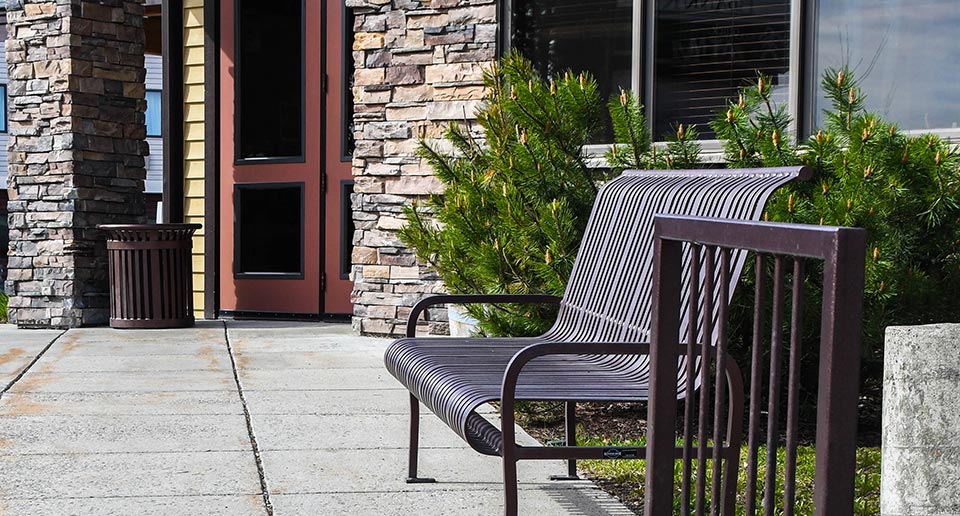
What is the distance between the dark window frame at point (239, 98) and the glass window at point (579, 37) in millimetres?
2879

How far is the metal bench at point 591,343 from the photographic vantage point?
2756 mm

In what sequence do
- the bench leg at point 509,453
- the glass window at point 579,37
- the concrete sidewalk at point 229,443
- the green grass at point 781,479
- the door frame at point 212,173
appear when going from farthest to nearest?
1. the door frame at point 212,173
2. the glass window at point 579,37
3. the green grass at point 781,479
4. the concrete sidewalk at point 229,443
5. the bench leg at point 509,453

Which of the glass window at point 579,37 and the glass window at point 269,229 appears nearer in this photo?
the glass window at point 579,37

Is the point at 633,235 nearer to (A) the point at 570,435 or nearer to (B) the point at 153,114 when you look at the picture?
(A) the point at 570,435

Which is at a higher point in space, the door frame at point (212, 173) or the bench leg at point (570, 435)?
the door frame at point (212, 173)

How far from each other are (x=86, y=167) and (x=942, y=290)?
684 centimetres

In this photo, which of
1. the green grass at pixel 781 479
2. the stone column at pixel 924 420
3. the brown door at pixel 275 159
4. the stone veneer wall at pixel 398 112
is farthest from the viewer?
the brown door at pixel 275 159

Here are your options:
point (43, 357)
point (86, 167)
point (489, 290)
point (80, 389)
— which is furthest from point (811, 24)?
point (86, 167)

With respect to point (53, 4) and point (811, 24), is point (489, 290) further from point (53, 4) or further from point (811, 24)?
point (53, 4)

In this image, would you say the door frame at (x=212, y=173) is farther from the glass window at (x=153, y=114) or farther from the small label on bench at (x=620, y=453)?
the glass window at (x=153, y=114)

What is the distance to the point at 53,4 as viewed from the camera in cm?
905

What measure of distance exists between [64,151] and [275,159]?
1.78m

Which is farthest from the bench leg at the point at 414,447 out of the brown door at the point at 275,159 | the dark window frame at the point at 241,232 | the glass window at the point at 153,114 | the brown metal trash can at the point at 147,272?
the glass window at the point at 153,114

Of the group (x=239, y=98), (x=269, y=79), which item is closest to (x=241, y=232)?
(x=239, y=98)
